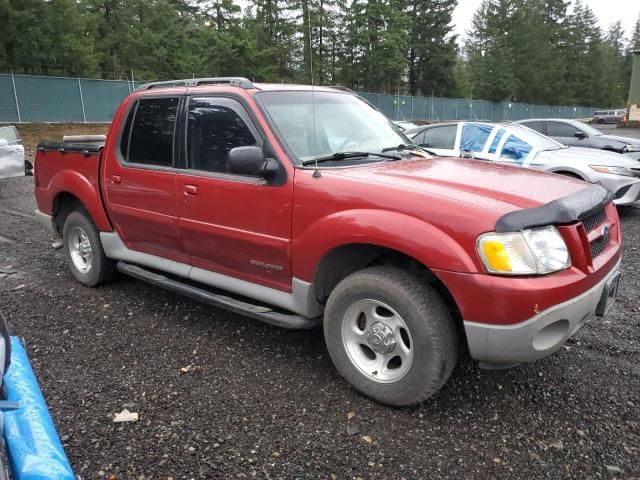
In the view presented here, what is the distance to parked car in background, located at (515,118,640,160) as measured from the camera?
11617 millimetres

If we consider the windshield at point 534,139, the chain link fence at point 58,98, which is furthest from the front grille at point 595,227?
the chain link fence at point 58,98

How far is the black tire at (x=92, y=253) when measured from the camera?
16.4 ft

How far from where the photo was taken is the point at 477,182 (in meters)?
3.12

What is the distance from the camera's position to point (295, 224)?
332 cm

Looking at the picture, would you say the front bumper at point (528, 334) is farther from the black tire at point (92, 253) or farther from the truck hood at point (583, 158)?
the truck hood at point (583, 158)

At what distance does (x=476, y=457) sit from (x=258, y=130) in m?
2.38

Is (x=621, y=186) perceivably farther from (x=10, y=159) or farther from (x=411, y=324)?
(x=10, y=159)

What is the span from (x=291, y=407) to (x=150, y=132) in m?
2.60

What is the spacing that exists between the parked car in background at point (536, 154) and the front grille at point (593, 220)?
181 inches

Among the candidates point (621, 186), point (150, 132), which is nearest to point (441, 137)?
point (621, 186)

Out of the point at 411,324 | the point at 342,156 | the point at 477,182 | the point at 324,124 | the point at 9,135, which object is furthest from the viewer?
the point at 9,135

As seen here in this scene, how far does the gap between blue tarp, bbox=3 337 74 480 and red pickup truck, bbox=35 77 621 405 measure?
5.30 ft

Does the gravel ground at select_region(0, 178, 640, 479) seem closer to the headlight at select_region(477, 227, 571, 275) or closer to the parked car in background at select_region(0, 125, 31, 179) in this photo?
the headlight at select_region(477, 227, 571, 275)

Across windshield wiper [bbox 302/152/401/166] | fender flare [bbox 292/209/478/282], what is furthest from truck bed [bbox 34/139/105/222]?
fender flare [bbox 292/209/478/282]
